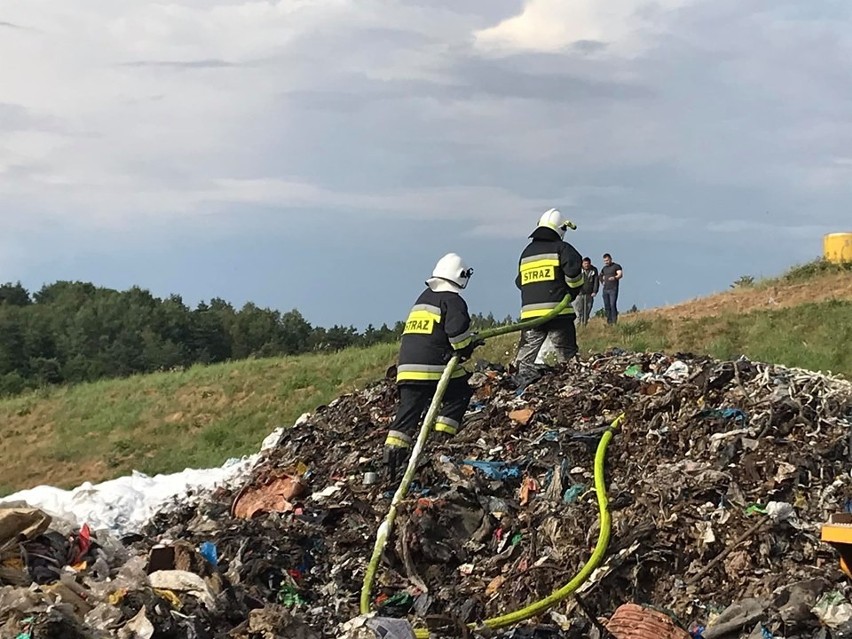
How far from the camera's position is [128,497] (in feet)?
34.2

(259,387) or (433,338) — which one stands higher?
(433,338)

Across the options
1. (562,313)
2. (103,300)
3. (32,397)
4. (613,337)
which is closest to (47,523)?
(562,313)

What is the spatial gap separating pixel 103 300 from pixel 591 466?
48160 mm

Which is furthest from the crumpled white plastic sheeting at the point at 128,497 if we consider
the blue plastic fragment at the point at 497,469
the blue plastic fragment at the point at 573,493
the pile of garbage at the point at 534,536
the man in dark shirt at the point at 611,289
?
the man in dark shirt at the point at 611,289

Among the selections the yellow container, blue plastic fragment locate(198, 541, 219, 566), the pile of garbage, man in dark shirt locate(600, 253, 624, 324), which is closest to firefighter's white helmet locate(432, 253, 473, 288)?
the pile of garbage

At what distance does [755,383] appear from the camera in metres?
8.84

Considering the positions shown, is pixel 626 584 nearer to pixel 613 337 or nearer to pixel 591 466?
A: pixel 591 466

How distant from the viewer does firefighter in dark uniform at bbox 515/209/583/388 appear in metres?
10.5

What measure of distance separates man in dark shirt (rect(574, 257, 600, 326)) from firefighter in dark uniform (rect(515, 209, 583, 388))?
715 centimetres

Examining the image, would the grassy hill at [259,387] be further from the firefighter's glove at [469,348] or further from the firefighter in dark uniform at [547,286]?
the firefighter's glove at [469,348]

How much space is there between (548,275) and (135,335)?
133 ft

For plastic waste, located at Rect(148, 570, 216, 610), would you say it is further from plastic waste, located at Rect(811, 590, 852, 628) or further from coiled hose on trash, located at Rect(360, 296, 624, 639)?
plastic waste, located at Rect(811, 590, 852, 628)

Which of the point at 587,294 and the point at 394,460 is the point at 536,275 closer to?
the point at 394,460

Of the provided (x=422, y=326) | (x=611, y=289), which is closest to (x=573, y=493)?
(x=422, y=326)
